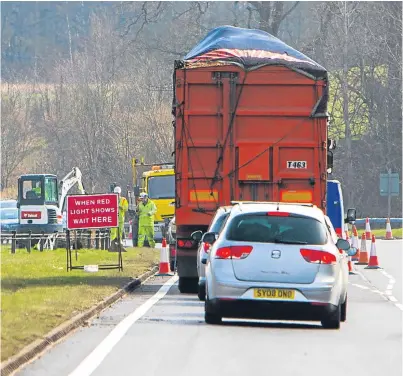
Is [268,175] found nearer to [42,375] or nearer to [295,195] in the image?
[295,195]

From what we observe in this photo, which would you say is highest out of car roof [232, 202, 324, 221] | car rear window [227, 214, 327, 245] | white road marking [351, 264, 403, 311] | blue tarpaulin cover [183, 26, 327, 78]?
blue tarpaulin cover [183, 26, 327, 78]

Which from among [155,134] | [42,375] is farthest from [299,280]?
[155,134]

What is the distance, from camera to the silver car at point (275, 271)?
16906 millimetres

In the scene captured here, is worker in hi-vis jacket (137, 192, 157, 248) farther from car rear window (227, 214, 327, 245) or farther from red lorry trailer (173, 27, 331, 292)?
car rear window (227, 214, 327, 245)

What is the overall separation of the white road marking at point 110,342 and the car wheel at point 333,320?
2322mm

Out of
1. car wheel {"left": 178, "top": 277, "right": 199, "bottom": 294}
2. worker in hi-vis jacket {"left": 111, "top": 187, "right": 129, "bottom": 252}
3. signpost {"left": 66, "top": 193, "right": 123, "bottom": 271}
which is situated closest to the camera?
car wheel {"left": 178, "top": 277, "right": 199, "bottom": 294}

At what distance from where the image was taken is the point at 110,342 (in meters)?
15.1

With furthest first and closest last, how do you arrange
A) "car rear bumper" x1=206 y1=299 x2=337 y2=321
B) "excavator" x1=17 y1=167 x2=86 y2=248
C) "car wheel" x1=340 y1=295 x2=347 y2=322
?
"excavator" x1=17 y1=167 x2=86 y2=248
"car wheel" x1=340 y1=295 x2=347 y2=322
"car rear bumper" x1=206 y1=299 x2=337 y2=321

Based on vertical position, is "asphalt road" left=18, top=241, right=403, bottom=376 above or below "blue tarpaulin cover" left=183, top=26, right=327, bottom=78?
below

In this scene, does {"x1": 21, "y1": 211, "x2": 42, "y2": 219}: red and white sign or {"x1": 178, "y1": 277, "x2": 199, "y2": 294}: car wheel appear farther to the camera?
{"x1": 21, "y1": 211, "x2": 42, "y2": 219}: red and white sign

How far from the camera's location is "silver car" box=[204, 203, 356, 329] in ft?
55.5

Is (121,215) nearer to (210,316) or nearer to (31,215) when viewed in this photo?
(31,215)

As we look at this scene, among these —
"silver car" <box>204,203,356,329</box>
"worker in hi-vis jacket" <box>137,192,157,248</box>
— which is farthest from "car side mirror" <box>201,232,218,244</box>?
"worker in hi-vis jacket" <box>137,192,157,248</box>

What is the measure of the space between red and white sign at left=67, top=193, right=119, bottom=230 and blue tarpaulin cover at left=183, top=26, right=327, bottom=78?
333 centimetres
